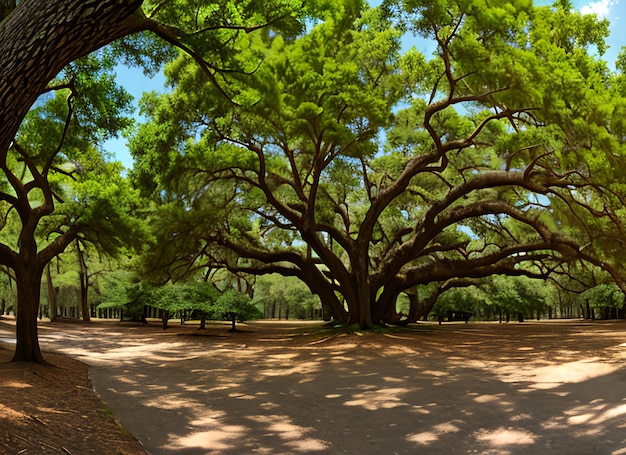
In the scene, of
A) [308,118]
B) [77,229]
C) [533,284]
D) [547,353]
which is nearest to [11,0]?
[77,229]

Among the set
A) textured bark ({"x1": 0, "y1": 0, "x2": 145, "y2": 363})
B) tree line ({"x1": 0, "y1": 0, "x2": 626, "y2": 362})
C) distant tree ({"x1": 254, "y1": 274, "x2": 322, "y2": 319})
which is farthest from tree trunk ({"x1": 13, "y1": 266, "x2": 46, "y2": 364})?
distant tree ({"x1": 254, "y1": 274, "x2": 322, "y2": 319})

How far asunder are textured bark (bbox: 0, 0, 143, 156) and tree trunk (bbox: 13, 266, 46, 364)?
7.94 meters

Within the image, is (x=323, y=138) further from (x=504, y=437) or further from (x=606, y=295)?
(x=606, y=295)

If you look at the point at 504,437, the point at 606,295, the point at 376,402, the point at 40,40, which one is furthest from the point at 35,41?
the point at 606,295

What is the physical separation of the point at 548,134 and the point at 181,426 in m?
12.5

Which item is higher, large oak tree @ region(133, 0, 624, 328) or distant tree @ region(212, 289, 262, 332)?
large oak tree @ region(133, 0, 624, 328)

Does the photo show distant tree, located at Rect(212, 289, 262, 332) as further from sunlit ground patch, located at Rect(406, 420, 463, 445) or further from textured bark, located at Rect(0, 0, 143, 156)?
textured bark, located at Rect(0, 0, 143, 156)

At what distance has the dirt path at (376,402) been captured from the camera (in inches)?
196

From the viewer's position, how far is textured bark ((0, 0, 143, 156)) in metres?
2.90

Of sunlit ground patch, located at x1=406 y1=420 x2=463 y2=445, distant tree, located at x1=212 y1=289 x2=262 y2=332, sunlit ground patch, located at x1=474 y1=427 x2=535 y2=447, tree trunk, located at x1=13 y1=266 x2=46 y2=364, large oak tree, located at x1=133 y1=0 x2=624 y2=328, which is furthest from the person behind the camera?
distant tree, located at x1=212 y1=289 x2=262 y2=332

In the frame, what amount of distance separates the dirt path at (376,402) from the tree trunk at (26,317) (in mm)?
1271

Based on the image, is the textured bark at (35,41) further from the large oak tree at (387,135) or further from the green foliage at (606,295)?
the green foliage at (606,295)

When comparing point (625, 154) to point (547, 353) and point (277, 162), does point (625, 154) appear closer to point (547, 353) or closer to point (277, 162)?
point (547, 353)

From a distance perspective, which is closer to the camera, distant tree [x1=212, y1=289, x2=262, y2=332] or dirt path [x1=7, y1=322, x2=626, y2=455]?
dirt path [x1=7, y1=322, x2=626, y2=455]
